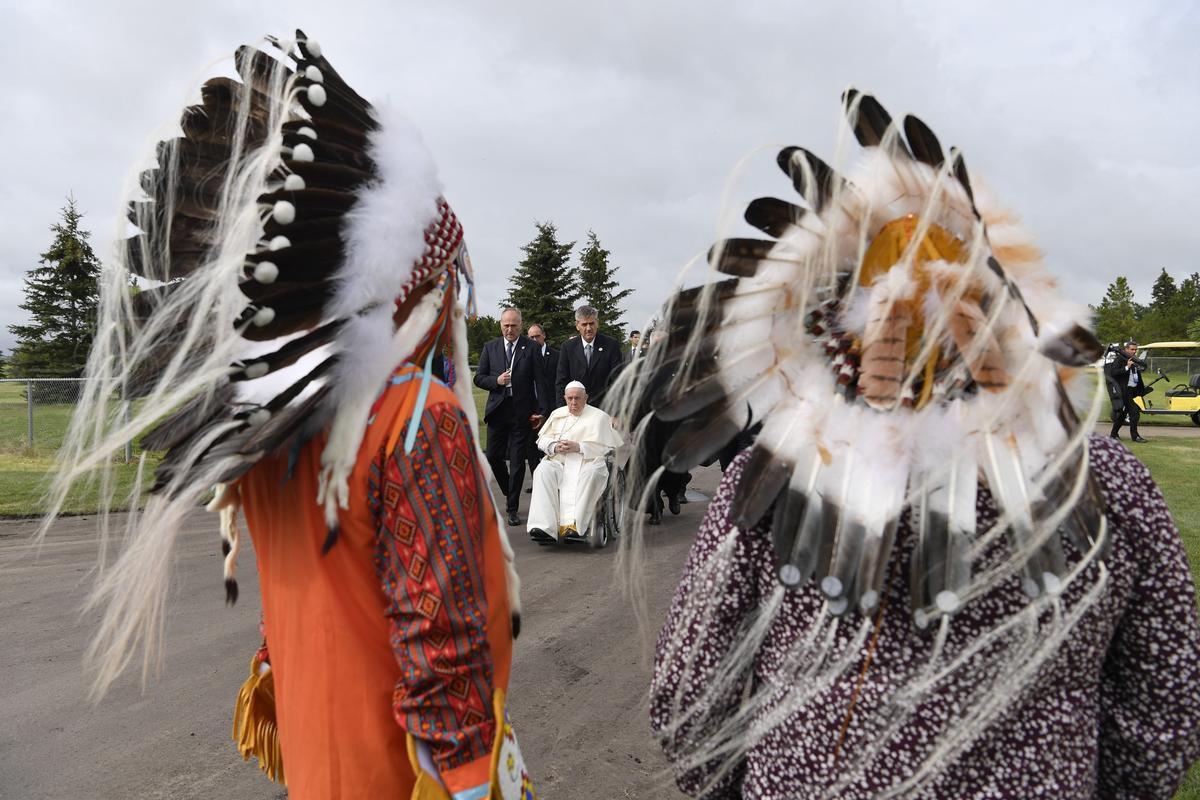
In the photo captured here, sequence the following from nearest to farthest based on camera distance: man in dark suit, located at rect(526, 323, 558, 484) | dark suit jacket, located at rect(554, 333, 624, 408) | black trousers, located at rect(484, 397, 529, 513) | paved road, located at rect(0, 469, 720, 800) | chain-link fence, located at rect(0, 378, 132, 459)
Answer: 1. paved road, located at rect(0, 469, 720, 800)
2. black trousers, located at rect(484, 397, 529, 513)
3. dark suit jacket, located at rect(554, 333, 624, 408)
4. man in dark suit, located at rect(526, 323, 558, 484)
5. chain-link fence, located at rect(0, 378, 132, 459)

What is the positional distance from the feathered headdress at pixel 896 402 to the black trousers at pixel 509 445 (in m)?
6.55

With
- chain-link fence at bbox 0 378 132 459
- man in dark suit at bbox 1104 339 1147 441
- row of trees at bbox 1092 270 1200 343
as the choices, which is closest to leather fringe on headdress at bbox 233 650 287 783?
chain-link fence at bbox 0 378 132 459

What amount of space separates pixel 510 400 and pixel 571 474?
1.25 metres

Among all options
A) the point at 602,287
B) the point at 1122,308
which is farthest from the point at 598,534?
the point at 1122,308

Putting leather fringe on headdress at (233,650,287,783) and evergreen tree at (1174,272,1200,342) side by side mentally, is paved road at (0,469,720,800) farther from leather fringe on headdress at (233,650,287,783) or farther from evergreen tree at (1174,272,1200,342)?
evergreen tree at (1174,272,1200,342)

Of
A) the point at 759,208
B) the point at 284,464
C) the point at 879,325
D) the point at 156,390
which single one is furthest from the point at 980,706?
the point at 156,390

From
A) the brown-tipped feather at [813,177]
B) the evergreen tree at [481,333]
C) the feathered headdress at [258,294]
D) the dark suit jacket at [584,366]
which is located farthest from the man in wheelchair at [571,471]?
the evergreen tree at [481,333]

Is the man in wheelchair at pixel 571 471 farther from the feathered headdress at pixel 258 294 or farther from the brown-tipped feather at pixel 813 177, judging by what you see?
the brown-tipped feather at pixel 813 177

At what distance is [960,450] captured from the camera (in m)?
1.06

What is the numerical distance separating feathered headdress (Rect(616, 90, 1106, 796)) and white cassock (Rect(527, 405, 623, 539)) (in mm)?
5232

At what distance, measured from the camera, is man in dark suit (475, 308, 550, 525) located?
7.72 m

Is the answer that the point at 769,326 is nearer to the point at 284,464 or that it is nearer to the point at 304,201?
the point at 304,201

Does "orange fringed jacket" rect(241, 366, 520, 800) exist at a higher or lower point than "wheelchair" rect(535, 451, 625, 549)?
higher

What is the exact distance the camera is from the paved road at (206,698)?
2.95 m
